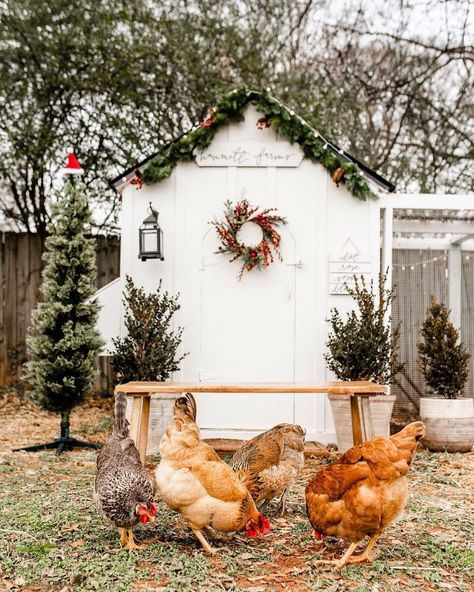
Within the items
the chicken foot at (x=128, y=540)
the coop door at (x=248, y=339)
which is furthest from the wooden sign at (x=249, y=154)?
the chicken foot at (x=128, y=540)

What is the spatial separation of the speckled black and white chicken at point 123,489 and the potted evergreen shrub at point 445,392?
154 inches

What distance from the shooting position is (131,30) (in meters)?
10.5

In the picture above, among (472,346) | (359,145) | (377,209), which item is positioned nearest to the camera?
(377,209)

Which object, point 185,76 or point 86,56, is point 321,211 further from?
point 86,56

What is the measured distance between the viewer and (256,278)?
291 inches

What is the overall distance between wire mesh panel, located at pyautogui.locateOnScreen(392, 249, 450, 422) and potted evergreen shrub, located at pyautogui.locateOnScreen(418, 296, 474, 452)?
4.79 ft

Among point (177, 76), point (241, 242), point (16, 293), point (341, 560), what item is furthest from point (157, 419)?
point (177, 76)

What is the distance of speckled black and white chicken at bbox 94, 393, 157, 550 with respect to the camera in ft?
12.7

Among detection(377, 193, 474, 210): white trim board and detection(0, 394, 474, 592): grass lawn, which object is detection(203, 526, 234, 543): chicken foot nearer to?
detection(0, 394, 474, 592): grass lawn

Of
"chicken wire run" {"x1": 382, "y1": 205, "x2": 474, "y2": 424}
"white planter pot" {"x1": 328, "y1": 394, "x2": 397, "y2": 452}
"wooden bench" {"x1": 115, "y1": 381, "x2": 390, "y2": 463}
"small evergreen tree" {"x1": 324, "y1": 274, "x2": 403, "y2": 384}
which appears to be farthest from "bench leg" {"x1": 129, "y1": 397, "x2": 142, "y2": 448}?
"chicken wire run" {"x1": 382, "y1": 205, "x2": 474, "y2": 424}

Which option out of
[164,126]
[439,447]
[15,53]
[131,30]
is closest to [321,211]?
[439,447]

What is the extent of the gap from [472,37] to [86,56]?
19.3ft

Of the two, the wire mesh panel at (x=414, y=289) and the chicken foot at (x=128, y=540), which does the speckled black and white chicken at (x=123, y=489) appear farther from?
the wire mesh panel at (x=414, y=289)

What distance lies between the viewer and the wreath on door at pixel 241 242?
725 cm
